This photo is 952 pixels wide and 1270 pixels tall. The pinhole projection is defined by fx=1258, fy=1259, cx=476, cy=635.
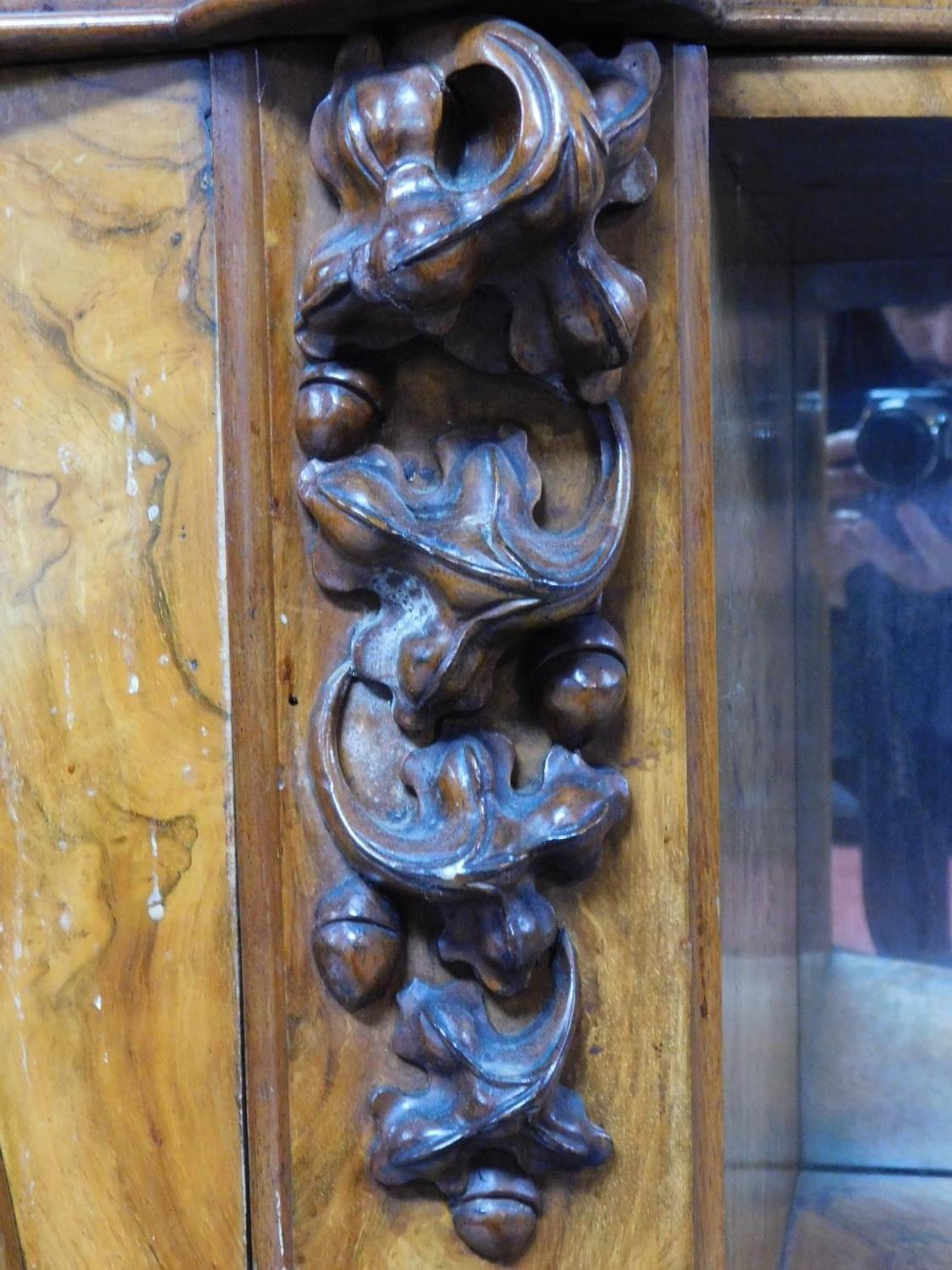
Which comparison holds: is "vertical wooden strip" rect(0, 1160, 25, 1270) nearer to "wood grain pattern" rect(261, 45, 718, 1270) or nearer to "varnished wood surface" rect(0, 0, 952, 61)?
"wood grain pattern" rect(261, 45, 718, 1270)

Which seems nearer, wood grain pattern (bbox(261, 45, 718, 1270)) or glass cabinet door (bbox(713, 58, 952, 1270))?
wood grain pattern (bbox(261, 45, 718, 1270))

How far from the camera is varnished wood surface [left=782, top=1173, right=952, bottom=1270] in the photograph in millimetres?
837

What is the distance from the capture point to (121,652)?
581 mm

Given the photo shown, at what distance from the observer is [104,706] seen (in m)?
0.58

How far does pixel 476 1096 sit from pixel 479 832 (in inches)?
4.7

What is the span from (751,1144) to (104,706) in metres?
0.46

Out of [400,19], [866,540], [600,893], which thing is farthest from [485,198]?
[866,540]

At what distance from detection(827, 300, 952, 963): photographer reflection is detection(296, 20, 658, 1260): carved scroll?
1.49 feet

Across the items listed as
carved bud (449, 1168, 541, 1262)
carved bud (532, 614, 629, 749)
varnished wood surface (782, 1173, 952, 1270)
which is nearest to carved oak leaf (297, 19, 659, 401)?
carved bud (532, 614, 629, 749)

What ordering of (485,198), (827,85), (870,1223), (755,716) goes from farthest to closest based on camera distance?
1. (870,1223)
2. (755,716)
3. (827,85)
4. (485,198)

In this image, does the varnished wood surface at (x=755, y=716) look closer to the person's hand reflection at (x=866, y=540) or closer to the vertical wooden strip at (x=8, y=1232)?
the person's hand reflection at (x=866, y=540)

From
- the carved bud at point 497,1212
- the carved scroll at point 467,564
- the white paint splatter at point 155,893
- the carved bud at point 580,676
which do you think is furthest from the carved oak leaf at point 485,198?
the carved bud at point 497,1212

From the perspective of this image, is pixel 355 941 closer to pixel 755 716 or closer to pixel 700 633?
pixel 700 633

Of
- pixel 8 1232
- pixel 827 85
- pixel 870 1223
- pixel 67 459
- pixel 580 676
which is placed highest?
pixel 827 85
